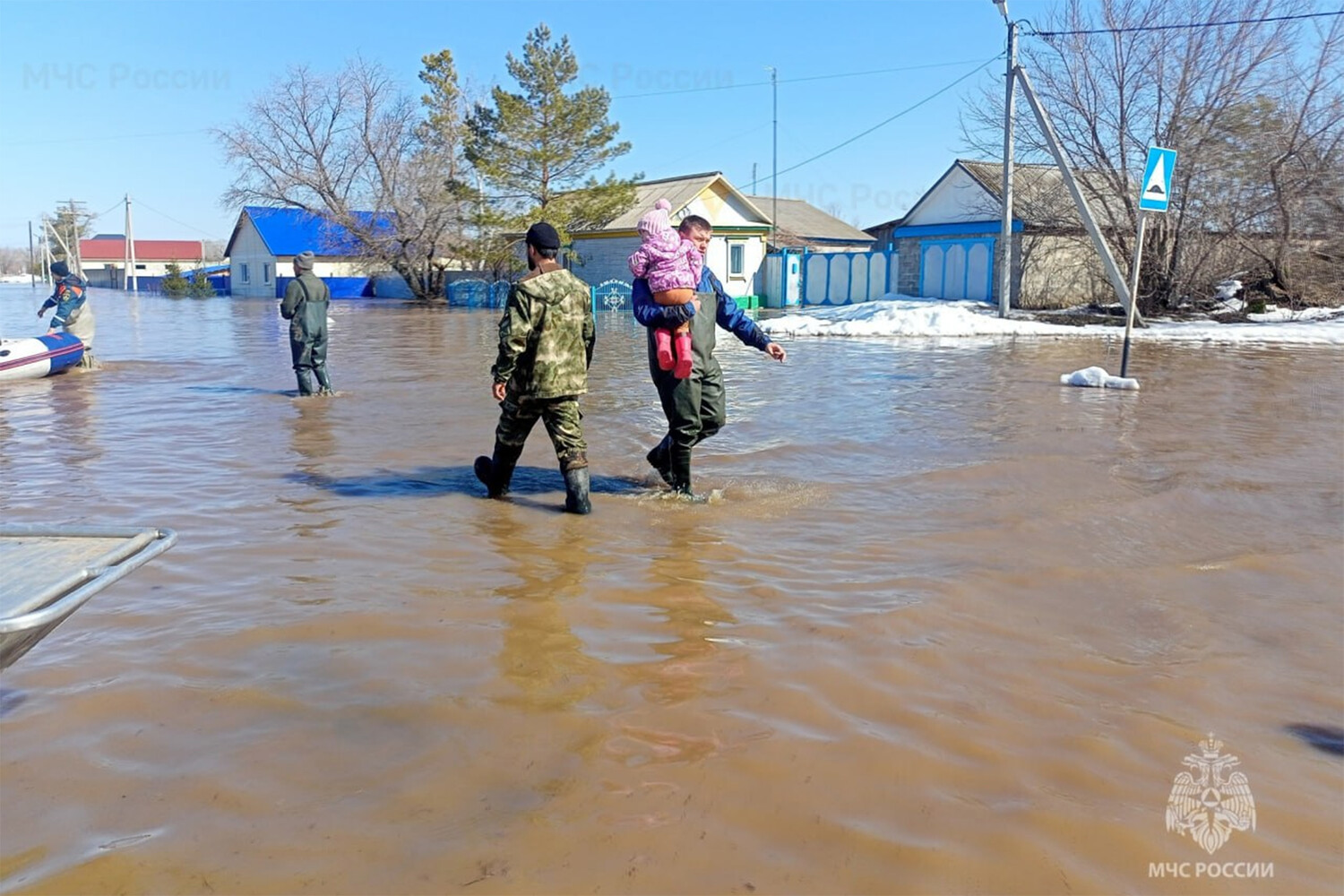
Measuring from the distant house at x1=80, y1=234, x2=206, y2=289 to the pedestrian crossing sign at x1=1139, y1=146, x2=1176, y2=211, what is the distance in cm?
9750

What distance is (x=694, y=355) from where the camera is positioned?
630 centimetres

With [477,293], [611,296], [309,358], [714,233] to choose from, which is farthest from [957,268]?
[309,358]


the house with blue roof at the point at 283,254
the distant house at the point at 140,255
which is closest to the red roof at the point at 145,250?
the distant house at the point at 140,255

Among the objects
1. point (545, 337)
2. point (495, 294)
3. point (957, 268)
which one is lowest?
point (545, 337)

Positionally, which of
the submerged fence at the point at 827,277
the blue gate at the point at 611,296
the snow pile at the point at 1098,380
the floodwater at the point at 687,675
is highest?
the submerged fence at the point at 827,277

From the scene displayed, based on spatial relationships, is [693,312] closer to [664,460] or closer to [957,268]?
[664,460]

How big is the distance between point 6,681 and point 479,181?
119ft

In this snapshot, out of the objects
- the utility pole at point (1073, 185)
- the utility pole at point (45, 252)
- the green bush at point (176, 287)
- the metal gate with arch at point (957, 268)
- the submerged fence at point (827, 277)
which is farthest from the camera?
the utility pole at point (45, 252)

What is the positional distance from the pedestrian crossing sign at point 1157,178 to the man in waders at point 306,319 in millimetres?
9300

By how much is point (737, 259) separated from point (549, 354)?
2980 cm

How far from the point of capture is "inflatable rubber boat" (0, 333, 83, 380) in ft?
43.5

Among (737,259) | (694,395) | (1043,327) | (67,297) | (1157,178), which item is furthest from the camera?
(737,259)

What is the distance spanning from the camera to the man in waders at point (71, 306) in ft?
46.9

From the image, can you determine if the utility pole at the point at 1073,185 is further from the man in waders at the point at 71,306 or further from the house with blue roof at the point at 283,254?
the house with blue roof at the point at 283,254
